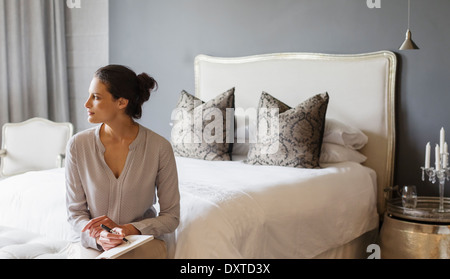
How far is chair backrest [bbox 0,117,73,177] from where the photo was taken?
12.7 ft

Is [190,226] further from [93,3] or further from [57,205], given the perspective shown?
[93,3]

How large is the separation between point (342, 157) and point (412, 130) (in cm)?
47

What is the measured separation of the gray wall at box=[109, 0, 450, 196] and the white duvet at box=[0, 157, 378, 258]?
50cm

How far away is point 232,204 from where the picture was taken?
86.1 inches

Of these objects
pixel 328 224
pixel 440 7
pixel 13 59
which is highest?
pixel 440 7

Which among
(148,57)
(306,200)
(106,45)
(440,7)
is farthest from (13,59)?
(440,7)

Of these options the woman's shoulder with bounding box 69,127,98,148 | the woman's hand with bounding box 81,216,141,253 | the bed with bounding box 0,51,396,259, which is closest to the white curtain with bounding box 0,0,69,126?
the bed with bounding box 0,51,396,259

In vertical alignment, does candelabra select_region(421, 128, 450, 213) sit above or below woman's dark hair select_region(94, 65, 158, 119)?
below

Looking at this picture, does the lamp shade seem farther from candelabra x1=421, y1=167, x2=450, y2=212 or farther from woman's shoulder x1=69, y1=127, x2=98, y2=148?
woman's shoulder x1=69, y1=127, x2=98, y2=148

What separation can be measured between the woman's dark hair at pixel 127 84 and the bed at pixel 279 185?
474 mm

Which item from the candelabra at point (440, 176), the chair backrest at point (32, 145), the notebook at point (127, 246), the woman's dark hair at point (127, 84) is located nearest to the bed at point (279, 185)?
the notebook at point (127, 246)

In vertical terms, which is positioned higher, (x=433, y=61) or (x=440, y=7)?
(x=440, y=7)

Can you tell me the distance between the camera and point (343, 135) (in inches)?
128

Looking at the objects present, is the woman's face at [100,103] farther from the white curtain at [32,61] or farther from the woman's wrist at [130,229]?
the white curtain at [32,61]
